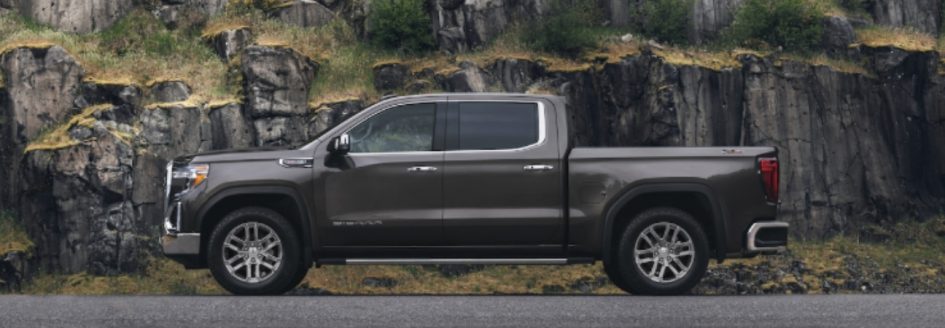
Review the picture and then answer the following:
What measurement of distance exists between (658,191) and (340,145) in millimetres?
3000

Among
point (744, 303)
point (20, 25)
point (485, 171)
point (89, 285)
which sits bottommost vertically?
point (89, 285)

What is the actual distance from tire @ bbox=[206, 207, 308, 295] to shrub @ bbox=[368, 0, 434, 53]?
70.4 feet

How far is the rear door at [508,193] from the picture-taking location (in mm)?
13305

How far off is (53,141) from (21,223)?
2.23 meters

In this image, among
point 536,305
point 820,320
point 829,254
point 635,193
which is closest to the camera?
point 820,320

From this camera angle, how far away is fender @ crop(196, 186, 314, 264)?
13.3m

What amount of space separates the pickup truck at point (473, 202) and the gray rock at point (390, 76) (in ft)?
65.8

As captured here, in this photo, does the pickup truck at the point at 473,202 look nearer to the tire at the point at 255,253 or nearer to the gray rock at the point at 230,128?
the tire at the point at 255,253

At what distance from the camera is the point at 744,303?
1146cm

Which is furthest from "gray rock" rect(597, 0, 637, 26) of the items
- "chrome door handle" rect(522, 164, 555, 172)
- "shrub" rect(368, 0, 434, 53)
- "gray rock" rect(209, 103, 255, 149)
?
"chrome door handle" rect(522, 164, 555, 172)

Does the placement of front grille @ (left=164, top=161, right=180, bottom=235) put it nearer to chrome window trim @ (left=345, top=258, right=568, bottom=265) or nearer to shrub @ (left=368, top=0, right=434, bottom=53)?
chrome window trim @ (left=345, top=258, right=568, bottom=265)

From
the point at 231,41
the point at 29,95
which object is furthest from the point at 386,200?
the point at 231,41

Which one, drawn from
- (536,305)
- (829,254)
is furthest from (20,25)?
(536,305)

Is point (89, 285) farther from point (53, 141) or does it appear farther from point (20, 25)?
point (20, 25)
